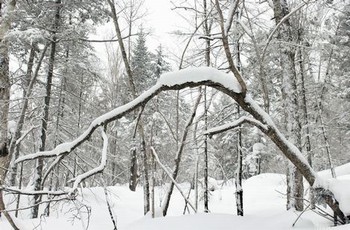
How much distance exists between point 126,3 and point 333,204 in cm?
865

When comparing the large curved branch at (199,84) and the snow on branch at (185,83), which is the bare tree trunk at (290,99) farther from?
the snow on branch at (185,83)

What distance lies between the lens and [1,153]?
235 inches

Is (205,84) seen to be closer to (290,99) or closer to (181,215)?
(181,215)

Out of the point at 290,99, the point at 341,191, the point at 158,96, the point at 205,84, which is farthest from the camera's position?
the point at 158,96

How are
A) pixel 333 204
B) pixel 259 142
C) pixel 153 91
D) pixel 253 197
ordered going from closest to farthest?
pixel 333 204 → pixel 153 91 → pixel 253 197 → pixel 259 142

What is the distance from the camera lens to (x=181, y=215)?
4832 millimetres

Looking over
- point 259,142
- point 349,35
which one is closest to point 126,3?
point 349,35

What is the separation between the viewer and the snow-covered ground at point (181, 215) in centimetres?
428

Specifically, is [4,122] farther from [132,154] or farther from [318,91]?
[132,154]

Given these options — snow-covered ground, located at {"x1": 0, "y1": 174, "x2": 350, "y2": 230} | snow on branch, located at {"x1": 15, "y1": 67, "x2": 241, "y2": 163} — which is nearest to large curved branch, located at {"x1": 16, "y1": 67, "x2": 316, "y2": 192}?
snow on branch, located at {"x1": 15, "y1": 67, "x2": 241, "y2": 163}

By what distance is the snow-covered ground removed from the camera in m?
4.28

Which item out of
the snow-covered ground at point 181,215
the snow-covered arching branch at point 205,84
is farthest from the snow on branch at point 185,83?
the snow-covered ground at point 181,215

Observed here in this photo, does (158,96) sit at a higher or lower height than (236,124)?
higher

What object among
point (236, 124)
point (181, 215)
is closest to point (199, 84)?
point (236, 124)
